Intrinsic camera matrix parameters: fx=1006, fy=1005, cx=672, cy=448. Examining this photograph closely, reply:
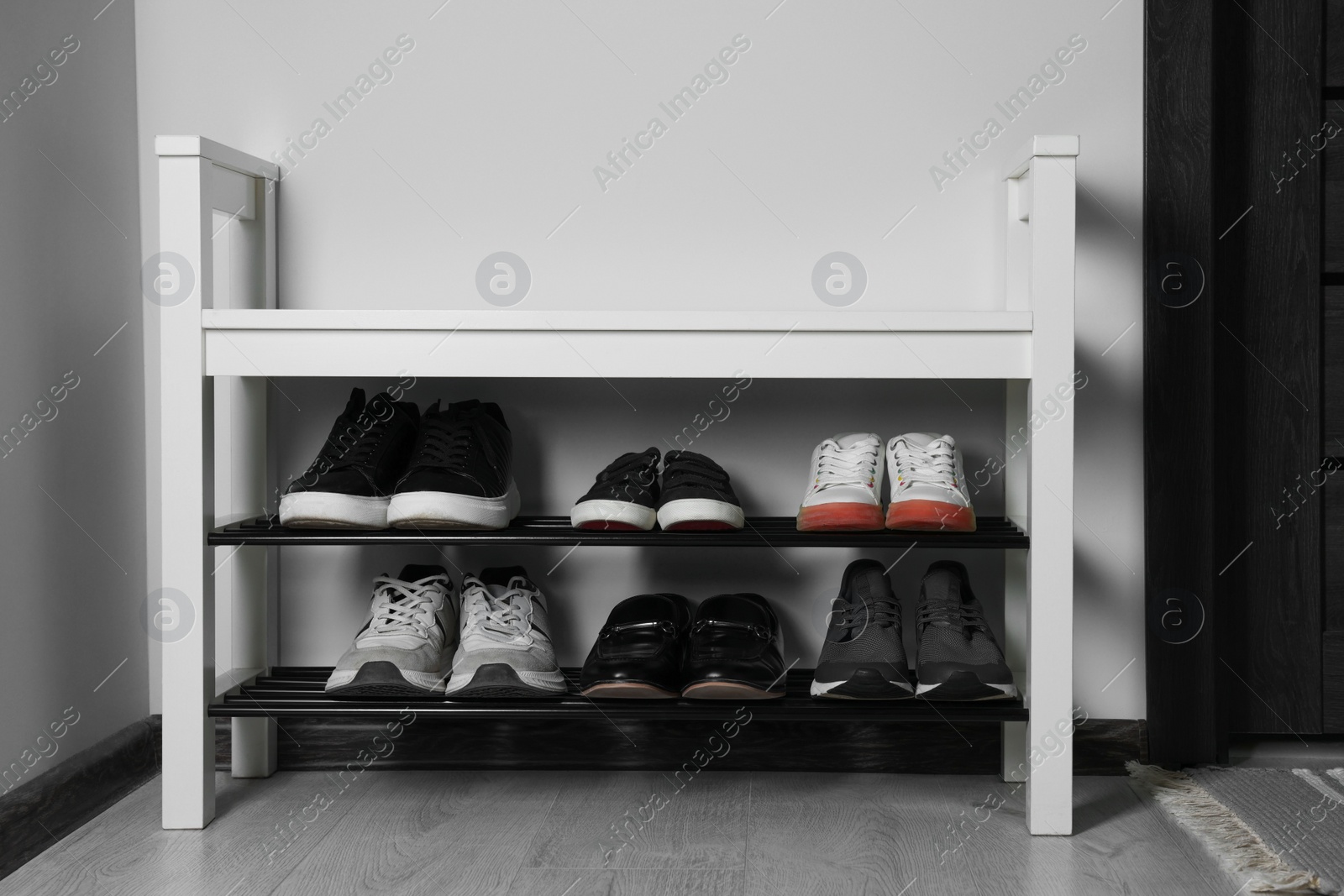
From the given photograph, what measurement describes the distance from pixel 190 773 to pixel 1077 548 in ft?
4.08

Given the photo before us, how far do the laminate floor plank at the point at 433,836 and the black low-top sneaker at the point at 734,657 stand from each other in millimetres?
286

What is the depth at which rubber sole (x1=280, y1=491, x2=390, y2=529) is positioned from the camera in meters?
1.22

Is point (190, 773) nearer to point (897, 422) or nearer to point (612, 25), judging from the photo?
point (897, 422)

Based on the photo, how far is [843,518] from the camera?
1.21m

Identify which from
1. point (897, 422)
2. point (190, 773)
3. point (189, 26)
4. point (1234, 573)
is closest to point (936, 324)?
point (897, 422)

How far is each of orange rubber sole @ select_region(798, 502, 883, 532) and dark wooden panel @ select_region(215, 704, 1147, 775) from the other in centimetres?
39

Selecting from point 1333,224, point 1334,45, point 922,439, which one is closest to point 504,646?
point 922,439

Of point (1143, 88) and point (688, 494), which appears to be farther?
point (1143, 88)

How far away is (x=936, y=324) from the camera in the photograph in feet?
3.97

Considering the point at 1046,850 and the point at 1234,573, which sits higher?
the point at 1234,573

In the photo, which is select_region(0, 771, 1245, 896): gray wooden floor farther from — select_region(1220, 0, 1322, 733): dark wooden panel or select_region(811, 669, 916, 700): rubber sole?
select_region(1220, 0, 1322, 733): dark wooden panel

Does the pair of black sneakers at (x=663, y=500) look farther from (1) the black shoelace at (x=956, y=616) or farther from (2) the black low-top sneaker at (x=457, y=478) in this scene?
(1) the black shoelace at (x=956, y=616)

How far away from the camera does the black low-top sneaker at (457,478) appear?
1.22 metres

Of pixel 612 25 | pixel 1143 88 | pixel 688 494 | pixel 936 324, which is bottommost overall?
pixel 688 494
